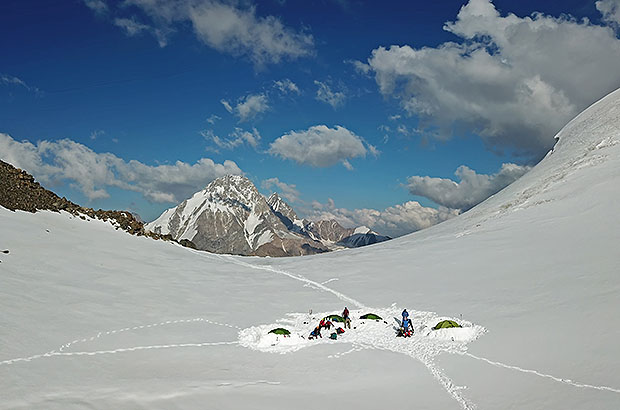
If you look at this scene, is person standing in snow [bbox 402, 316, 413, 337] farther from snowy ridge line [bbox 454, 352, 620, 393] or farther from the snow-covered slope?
snowy ridge line [bbox 454, 352, 620, 393]

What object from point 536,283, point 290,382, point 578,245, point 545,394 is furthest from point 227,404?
point 578,245

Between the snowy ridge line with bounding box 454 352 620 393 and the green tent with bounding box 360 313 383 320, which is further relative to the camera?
the green tent with bounding box 360 313 383 320

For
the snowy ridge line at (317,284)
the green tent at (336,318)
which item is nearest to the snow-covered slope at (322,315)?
the snowy ridge line at (317,284)

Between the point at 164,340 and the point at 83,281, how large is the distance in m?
12.4

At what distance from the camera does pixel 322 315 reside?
3219cm

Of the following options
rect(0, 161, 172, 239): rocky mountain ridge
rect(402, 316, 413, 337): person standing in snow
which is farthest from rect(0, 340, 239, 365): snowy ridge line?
rect(0, 161, 172, 239): rocky mountain ridge

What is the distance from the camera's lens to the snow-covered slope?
55.7 feet

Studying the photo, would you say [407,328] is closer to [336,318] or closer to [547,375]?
[336,318]

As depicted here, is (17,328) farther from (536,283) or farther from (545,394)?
(536,283)

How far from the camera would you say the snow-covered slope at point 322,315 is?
55.7 ft

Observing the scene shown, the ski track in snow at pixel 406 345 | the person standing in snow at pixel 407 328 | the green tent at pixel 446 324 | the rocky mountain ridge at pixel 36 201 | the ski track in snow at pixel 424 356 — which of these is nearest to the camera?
the ski track in snow at pixel 424 356

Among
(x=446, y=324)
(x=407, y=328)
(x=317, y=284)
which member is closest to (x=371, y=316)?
(x=407, y=328)

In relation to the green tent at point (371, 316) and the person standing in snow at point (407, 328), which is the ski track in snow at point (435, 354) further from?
the green tent at point (371, 316)

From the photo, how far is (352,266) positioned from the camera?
48594 mm
